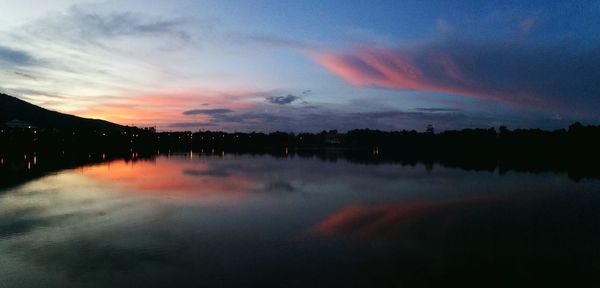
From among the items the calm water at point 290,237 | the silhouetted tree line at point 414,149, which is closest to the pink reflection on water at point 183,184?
the calm water at point 290,237

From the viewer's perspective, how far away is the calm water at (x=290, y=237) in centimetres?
1242

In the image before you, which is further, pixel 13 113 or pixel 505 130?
pixel 13 113

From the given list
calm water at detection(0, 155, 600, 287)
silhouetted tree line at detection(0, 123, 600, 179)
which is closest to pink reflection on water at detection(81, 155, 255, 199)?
calm water at detection(0, 155, 600, 287)

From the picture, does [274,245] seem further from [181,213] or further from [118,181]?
[118,181]

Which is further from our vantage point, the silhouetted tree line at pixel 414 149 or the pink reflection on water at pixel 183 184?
the silhouetted tree line at pixel 414 149

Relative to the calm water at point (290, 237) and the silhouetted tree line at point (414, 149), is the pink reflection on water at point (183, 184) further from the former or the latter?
the silhouetted tree line at point (414, 149)

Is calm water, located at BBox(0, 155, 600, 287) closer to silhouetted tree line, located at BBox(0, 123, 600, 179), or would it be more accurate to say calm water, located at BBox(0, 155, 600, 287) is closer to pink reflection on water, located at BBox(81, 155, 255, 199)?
pink reflection on water, located at BBox(81, 155, 255, 199)

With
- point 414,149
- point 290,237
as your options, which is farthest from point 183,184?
point 414,149

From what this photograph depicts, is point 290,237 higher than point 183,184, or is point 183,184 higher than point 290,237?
point 183,184

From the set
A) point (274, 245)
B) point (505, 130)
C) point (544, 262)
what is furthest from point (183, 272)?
point (505, 130)

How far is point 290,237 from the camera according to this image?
17.1 meters

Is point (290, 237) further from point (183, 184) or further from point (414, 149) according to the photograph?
point (414, 149)

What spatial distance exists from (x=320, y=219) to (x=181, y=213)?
743cm

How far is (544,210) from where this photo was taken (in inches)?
1007
